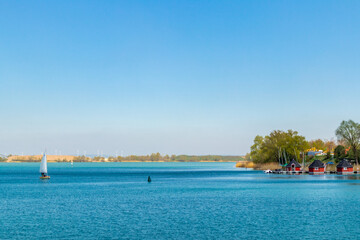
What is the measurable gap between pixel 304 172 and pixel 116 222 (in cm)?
15951

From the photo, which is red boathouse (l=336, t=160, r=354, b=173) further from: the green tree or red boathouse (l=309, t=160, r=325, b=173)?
the green tree

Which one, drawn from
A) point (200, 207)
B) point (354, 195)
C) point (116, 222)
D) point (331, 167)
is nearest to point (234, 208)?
point (200, 207)

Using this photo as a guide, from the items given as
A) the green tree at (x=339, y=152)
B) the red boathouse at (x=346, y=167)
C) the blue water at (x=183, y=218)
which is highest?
the green tree at (x=339, y=152)

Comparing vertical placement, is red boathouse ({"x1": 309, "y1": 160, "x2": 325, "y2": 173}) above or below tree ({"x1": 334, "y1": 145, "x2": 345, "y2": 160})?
below

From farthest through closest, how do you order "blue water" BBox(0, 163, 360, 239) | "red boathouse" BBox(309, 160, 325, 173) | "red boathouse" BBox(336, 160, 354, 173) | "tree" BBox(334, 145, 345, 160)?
1. "tree" BBox(334, 145, 345, 160)
2. "red boathouse" BBox(309, 160, 325, 173)
3. "red boathouse" BBox(336, 160, 354, 173)
4. "blue water" BBox(0, 163, 360, 239)

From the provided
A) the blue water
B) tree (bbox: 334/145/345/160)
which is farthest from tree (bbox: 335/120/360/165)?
the blue water

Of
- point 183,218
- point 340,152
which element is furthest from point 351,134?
point 183,218

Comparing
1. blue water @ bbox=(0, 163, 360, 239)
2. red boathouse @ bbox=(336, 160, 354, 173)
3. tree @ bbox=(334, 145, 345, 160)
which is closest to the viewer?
blue water @ bbox=(0, 163, 360, 239)

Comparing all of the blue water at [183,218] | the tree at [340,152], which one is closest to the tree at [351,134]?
the tree at [340,152]

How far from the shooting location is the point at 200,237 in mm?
42812

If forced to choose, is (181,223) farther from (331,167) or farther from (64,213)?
(331,167)

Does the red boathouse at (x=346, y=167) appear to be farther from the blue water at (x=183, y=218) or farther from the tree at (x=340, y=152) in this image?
the blue water at (x=183, y=218)

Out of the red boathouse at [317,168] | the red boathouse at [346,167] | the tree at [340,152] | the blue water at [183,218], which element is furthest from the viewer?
the tree at [340,152]

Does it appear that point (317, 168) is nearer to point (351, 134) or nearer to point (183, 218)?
point (351, 134)
